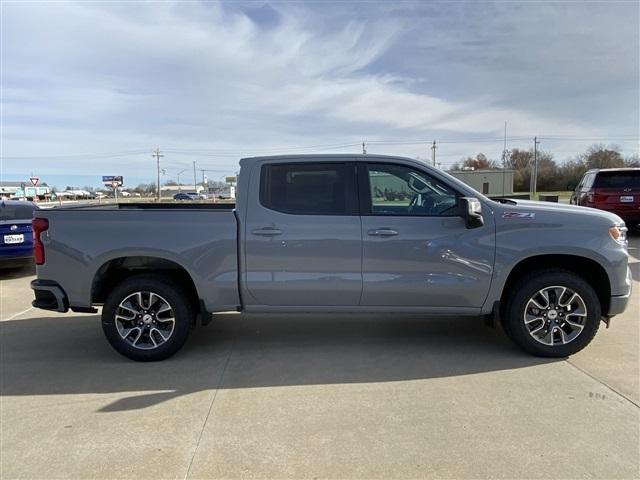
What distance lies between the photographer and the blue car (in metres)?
8.35

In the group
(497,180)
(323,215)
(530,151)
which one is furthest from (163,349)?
(530,151)

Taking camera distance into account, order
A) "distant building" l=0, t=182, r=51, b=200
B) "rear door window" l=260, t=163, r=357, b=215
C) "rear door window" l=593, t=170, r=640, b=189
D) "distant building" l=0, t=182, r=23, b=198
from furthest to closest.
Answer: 1. "distant building" l=0, t=182, r=23, b=198
2. "distant building" l=0, t=182, r=51, b=200
3. "rear door window" l=593, t=170, r=640, b=189
4. "rear door window" l=260, t=163, r=357, b=215

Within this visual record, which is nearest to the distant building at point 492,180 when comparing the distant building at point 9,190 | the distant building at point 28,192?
the distant building at point 28,192

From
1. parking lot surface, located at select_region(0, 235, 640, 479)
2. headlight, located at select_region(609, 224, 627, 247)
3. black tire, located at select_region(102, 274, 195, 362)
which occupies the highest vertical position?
headlight, located at select_region(609, 224, 627, 247)

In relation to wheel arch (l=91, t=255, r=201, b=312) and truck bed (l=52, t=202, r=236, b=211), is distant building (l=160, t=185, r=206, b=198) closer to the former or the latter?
truck bed (l=52, t=202, r=236, b=211)

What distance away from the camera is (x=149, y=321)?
4.56 m

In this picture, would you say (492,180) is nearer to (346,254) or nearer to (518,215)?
(518,215)

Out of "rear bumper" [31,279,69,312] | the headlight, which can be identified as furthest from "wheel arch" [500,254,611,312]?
"rear bumper" [31,279,69,312]

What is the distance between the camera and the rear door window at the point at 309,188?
4.47m

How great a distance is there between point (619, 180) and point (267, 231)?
38.3 feet

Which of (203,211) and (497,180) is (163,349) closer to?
(203,211)

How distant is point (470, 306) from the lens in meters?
4.46

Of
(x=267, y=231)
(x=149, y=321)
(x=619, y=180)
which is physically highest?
(x=619, y=180)

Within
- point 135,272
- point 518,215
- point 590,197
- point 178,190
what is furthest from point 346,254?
point 178,190
